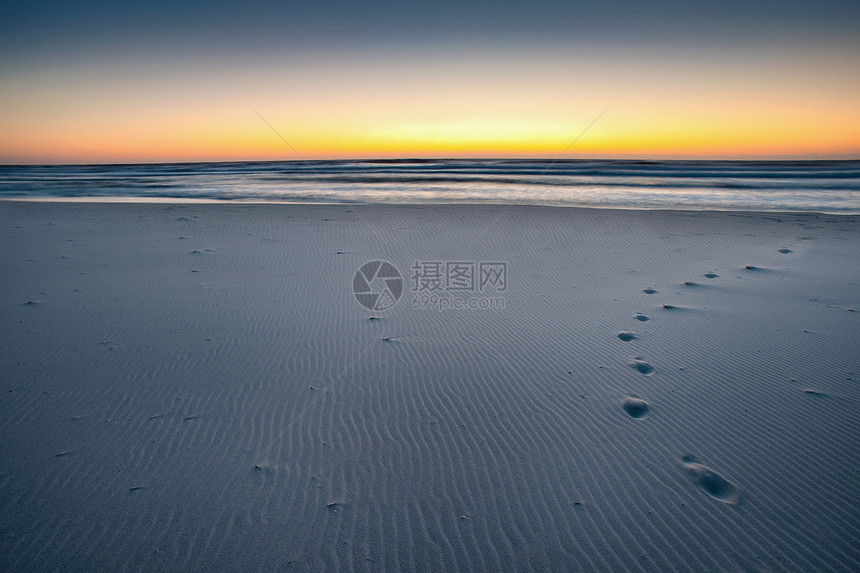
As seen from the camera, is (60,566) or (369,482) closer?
(60,566)

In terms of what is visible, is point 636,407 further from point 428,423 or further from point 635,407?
point 428,423

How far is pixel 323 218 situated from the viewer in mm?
10055

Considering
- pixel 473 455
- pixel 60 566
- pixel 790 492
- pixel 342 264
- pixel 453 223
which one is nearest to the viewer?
pixel 60 566

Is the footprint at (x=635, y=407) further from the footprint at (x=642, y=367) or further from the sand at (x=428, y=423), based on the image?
the footprint at (x=642, y=367)

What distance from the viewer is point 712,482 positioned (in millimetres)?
2311

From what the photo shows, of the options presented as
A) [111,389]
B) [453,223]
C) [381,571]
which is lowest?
[381,571]

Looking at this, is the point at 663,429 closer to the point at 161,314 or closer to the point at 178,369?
the point at 178,369

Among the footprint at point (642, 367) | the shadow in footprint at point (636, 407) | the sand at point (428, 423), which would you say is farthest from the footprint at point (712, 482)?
the footprint at point (642, 367)

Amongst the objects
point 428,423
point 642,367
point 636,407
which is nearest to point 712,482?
point 636,407

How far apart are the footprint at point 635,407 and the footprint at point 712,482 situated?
42 centimetres

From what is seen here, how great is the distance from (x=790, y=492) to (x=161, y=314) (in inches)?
210

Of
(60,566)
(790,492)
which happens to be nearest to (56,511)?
(60,566)

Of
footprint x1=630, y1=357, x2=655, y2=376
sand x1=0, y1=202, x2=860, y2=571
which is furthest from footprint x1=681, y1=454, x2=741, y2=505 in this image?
footprint x1=630, y1=357, x2=655, y2=376

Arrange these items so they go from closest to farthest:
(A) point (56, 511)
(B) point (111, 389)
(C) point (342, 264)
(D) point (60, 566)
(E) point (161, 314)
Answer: (D) point (60, 566), (A) point (56, 511), (B) point (111, 389), (E) point (161, 314), (C) point (342, 264)
